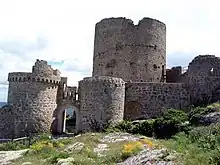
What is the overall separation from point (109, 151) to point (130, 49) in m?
18.2

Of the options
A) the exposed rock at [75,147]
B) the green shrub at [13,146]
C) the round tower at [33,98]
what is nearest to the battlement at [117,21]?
the round tower at [33,98]

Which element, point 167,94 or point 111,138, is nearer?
point 111,138

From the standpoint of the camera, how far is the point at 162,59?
38.0 metres

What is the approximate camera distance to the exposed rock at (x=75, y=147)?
2020 cm

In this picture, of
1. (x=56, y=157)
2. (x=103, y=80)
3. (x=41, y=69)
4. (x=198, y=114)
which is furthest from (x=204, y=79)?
(x=56, y=157)

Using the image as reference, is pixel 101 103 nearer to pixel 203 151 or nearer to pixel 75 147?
pixel 75 147

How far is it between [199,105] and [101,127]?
874 centimetres

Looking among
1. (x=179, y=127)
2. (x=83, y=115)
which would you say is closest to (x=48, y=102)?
(x=83, y=115)

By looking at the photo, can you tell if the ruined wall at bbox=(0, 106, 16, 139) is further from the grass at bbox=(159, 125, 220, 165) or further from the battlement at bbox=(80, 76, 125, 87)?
the grass at bbox=(159, 125, 220, 165)

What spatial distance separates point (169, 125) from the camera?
2766 centimetres

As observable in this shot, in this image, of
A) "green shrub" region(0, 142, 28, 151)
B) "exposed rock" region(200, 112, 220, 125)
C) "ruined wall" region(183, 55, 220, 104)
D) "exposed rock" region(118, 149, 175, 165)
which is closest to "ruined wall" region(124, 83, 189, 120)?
"ruined wall" region(183, 55, 220, 104)

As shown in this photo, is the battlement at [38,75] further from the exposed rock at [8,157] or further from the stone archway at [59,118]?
the exposed rock at [8,157]

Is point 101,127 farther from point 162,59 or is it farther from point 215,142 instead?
point 215,142

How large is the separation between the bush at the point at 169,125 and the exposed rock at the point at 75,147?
312 inches
